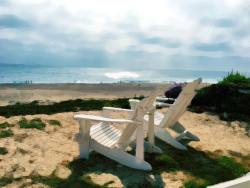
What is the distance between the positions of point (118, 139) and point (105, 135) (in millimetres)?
295

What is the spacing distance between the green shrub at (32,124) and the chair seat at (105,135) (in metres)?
1.62

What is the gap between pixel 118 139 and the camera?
21.3ft

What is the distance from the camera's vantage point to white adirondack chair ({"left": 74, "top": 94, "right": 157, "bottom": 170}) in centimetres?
590

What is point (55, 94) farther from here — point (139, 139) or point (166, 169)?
point (139, 139)

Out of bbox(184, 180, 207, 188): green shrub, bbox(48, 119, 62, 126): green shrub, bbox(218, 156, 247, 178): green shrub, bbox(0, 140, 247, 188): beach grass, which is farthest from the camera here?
bbox(48, 119, 62, 126): green shrub

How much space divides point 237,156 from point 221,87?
16.4 feet

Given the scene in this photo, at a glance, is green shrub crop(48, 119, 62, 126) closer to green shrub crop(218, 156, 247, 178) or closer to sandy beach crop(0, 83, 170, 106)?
green shrub crop(218, 156, 247, 178)

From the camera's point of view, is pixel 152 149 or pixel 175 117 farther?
pixel 175 117

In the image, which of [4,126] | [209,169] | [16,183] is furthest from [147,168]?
[4,126]

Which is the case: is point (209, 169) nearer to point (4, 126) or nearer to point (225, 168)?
point (225, 168)

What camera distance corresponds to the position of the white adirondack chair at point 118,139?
5.90m

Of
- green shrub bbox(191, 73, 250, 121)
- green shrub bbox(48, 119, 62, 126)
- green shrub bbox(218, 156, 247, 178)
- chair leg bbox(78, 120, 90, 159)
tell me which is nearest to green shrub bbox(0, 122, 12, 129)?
green shrub bbox(48, 119, 62, 126)

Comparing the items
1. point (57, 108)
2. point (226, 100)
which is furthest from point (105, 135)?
point (226, 100)

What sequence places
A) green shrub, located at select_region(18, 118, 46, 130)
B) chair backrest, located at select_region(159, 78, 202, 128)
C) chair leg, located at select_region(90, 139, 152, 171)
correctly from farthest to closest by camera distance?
1. green shrub, located at select_region(18, 118, 46, 130)
2. chair backrest, located at select_region(159, 78, 202, 128)
3. chair leg, located at select_region(90, 139, 152, 171)
